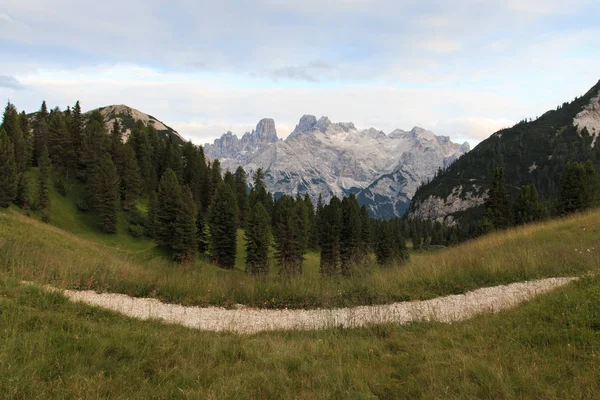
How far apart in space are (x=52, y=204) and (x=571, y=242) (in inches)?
3926

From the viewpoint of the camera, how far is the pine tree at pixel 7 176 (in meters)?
66.8

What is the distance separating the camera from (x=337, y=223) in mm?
79750

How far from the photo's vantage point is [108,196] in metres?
80.9

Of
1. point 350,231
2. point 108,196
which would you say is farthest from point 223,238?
point 108,196

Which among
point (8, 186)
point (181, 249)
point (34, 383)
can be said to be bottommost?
point (181, 249)

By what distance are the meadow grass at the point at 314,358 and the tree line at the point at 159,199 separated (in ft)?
154

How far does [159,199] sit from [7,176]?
30.9m

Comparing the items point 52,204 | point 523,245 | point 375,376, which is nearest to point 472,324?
point 375,376

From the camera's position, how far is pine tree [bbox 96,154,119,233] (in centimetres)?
8062

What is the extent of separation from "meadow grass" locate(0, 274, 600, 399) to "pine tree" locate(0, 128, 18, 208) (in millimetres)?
79885

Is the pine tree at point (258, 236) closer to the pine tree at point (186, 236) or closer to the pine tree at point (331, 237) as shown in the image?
the pine tree at point (186, 236)

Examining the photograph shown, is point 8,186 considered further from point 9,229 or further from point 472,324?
point 472,324

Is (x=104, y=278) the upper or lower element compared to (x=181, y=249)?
upper

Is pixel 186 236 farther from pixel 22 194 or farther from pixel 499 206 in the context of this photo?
pixel 499 206
